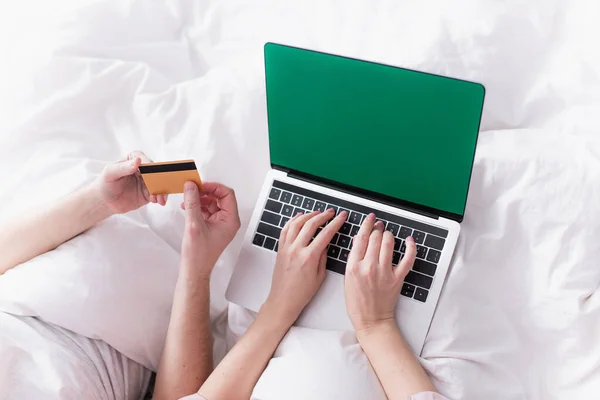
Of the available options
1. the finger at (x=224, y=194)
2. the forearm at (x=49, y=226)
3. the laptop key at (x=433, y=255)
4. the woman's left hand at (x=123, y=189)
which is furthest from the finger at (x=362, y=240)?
the forearm at (x=49, y=226)

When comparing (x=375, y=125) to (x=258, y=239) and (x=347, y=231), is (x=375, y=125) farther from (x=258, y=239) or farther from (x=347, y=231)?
(x=258, y=239)

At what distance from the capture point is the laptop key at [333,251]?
3.27 feet

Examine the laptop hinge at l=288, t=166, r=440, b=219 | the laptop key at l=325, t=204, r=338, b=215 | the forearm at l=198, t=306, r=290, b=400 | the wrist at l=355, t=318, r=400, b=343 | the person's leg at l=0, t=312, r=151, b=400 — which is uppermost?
the laptop hinge at l=288, t=166, r=440, b=219

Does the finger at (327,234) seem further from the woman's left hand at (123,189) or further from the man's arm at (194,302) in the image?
the woman's left hand at (123,189)

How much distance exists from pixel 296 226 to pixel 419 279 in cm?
22

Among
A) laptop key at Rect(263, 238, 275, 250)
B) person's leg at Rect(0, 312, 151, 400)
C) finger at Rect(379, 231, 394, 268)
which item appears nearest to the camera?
person's leg at Rect(0, 312, 151, 400)

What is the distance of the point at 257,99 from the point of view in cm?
115

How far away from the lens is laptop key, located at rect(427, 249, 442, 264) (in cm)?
96

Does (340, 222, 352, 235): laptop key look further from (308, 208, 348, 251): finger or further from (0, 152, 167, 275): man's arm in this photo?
(0, 152, 167, 275): man's arm

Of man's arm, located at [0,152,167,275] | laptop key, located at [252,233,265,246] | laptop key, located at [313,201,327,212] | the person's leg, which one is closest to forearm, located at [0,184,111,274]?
man's arm, located at [0,152,167,275]

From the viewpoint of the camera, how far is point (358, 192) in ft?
Result: 3.40

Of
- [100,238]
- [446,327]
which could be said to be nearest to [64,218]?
[100,238]

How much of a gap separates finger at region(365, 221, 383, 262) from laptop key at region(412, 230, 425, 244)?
0.06 m

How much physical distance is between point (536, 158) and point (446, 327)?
33 centimetres
